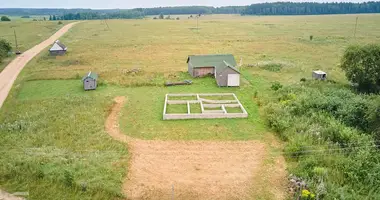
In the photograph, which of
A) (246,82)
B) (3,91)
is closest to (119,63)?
(3,91)

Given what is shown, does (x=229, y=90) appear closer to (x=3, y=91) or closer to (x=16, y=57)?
(x=3, y=91)

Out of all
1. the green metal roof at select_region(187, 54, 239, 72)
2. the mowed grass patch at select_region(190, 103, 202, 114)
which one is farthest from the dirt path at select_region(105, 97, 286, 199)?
the green metal roof at select_region(187, 54, 239, 72)

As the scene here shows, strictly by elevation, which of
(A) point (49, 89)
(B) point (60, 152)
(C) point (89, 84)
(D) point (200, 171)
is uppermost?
(C) point (89, 84)

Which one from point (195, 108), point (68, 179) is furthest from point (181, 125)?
point (68, 179)

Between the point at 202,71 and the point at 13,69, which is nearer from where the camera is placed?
the point at 202,71

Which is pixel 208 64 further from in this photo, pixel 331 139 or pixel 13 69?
pixel 13 69
